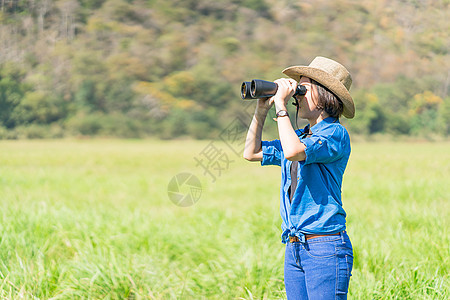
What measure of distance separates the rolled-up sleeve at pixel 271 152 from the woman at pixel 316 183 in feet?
0.56

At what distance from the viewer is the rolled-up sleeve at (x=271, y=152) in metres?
2.07

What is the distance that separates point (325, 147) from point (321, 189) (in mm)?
189

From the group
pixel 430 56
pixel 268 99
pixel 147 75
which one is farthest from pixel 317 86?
pixel 147 75

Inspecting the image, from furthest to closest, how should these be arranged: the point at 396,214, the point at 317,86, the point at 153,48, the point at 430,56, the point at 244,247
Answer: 1. the point at 153,48
2. the point at 430,56
3. the point at 396,214
4. the point at 244,247
5. the point at 317,86

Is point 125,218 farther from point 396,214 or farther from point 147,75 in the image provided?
point 147,75

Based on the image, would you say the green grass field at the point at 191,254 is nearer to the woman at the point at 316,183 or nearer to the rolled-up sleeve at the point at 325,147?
the woman at the point at 316,183

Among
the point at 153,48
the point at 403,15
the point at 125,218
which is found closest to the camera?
the point at 125,218

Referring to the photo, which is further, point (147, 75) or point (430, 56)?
point (147, 75)

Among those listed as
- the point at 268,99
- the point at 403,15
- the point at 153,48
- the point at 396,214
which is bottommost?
the point at 396,214

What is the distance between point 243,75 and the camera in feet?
246

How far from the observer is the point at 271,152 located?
2.07 meters

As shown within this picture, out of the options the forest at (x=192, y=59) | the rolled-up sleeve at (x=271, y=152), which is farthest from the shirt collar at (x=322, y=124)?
the forest at (x=192, y=59)

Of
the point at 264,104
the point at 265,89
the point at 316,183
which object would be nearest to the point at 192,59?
the point at 264,104

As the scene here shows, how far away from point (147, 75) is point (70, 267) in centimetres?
6626
